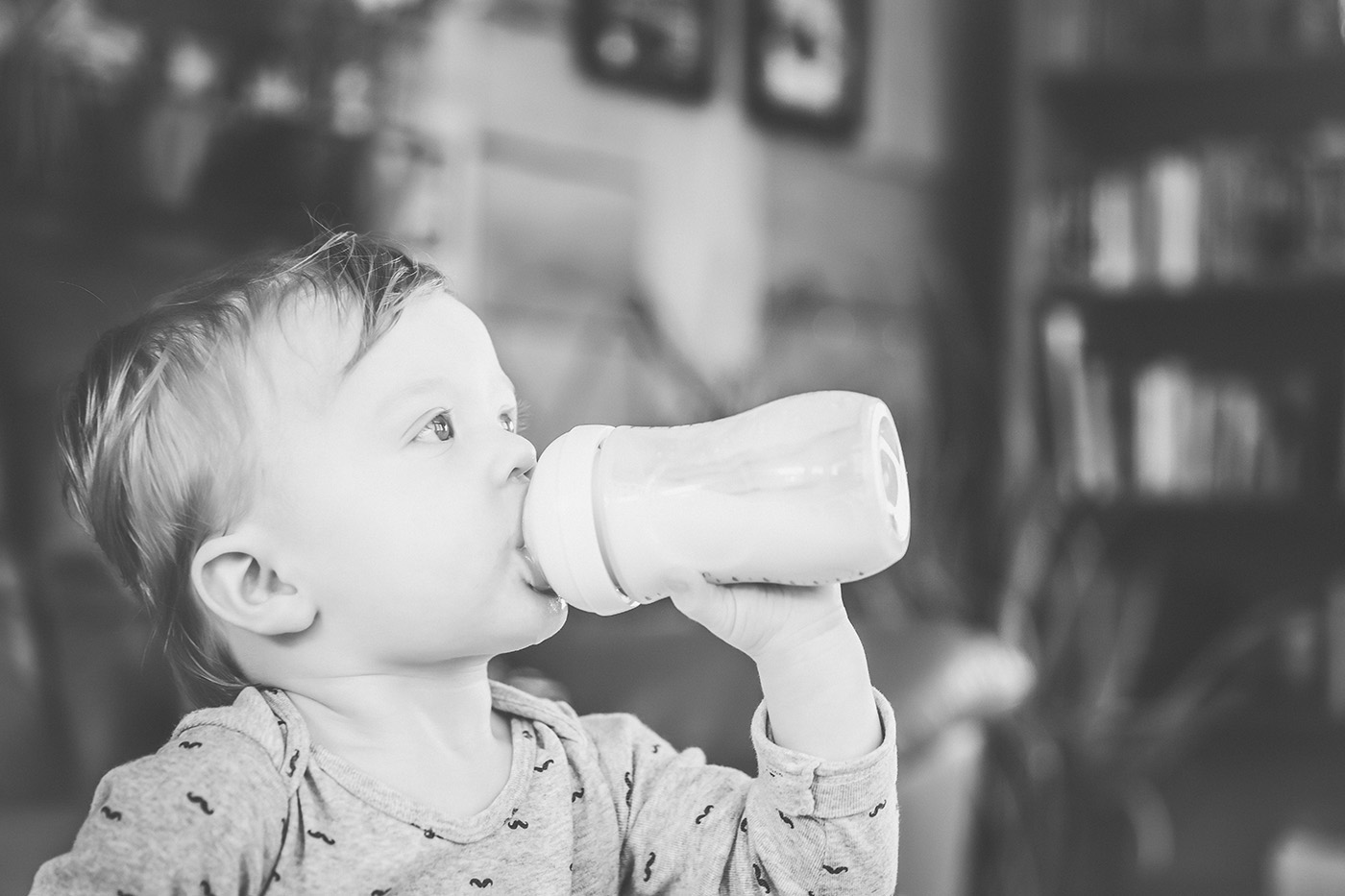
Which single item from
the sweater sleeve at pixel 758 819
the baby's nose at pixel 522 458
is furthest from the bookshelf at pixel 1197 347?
the baby's nose at pixel 522 458

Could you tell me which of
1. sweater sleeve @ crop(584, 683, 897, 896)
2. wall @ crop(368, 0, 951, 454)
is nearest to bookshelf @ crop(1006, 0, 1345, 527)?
wall @ crop(368, 0, 951, 454)

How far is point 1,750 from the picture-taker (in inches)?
46.3

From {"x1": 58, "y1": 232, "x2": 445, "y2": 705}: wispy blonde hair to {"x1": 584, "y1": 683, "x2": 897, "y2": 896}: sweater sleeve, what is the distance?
8.7 inches

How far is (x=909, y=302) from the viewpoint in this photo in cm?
309

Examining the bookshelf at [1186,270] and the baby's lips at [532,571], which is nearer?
the baby's lips at [532,571]

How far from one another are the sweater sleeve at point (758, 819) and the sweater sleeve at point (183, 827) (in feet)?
0.68

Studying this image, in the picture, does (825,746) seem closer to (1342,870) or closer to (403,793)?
(403,793)

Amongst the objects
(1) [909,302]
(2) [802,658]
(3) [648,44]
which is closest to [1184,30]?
(1) [909,302]

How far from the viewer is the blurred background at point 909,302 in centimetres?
140

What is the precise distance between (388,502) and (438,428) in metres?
0.05

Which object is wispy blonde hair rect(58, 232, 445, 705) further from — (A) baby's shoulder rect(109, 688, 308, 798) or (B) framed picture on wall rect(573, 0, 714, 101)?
(B) framed picture on wall rect(573, 0, 714, 101)

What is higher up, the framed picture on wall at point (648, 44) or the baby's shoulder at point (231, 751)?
the framed picture on wall at point (648, 44)

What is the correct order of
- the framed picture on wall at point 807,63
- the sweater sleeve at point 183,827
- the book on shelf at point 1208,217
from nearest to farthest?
1. the sweater sleeve at point 183,827
2. the framed picture on wall at point 807,63
3. the book on shelf at point 1208,217

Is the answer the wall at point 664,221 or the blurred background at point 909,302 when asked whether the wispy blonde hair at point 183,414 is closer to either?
the blurred background at point 909,302
